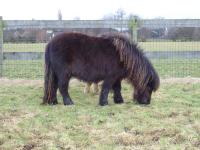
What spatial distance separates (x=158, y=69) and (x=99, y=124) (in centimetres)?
619

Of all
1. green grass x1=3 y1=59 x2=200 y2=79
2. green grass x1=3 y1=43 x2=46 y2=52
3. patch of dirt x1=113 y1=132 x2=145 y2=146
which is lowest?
patch of dirt x1=113 y1=132 x2=145 y2=146

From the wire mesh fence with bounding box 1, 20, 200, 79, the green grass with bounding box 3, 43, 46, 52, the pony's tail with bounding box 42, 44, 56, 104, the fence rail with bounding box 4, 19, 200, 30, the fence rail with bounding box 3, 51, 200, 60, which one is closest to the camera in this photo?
the pony's tail with bounding box 42, 44, 56, 104

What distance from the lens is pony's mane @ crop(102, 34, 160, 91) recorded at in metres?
6.66

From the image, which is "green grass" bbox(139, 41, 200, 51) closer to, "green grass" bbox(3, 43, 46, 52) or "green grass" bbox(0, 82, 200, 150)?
"green grass" bbox(3, 43, 46, 52)

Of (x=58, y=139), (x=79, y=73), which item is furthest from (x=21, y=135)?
(x=79, y=73)

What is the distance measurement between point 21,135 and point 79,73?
1957 mm

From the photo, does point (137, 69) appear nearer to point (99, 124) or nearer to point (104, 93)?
point (104, 93)

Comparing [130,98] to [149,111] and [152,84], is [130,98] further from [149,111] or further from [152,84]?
[149,111]

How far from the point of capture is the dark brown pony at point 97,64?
6652mm

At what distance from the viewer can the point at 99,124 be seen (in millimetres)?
5449

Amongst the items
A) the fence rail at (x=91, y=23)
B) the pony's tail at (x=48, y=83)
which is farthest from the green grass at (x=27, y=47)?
the pony's tail at (x=48, y=83)

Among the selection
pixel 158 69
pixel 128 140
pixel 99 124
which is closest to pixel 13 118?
pixel 99 124

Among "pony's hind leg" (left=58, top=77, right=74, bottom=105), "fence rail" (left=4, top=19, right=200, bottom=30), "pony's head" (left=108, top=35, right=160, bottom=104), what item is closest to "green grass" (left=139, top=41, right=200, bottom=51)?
"fence rail" (left=4, top=19, right=200, bottom=30)

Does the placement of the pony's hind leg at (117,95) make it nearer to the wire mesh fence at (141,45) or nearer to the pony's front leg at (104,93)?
the pony's front leg at (104,93)
